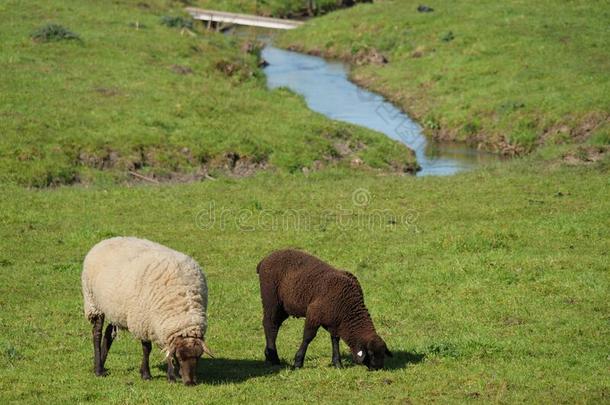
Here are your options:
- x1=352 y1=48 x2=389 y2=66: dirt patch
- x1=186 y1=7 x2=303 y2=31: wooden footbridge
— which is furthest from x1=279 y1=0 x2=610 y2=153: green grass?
x1=186 y1=7 x2=303 y2=31: wooden footbridge

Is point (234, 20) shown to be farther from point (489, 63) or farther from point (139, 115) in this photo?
point (139, 115)

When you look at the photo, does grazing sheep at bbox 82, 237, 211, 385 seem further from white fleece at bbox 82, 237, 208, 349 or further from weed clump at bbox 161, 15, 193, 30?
weed clump at bbox 161, 15, 193, 30

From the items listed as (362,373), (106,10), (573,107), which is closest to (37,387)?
(362,373)

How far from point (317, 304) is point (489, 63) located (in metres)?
36.8

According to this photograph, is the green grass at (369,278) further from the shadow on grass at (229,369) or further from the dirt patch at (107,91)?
the dirt patch at (107,91)

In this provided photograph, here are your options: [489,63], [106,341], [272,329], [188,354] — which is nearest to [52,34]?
[489,63]

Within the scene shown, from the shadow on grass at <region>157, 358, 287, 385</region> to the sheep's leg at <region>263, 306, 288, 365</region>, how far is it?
0.44 ft

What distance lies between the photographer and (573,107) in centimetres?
4078

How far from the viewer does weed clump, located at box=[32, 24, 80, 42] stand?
1782 inches

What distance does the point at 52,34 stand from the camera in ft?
150

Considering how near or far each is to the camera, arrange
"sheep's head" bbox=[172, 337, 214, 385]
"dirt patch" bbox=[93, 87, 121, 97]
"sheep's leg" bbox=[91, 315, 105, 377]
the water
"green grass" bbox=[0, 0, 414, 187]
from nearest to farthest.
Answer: "sheep's head" bbox=[172, 337, 214, 385], "sheep's leg" bbox=[91, 315, 105, 377], "green grass" bbox=[0, 0, 414, 187], "dirt patch" bbox=[93, 87, 121, 97], the water

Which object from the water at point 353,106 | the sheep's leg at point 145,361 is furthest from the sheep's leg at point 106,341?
the water at point 353,106

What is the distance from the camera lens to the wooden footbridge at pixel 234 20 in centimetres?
6694

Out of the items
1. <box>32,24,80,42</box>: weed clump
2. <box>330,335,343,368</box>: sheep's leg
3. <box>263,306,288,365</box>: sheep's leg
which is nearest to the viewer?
<box>330,335,343,368</box>: sheep's leg
